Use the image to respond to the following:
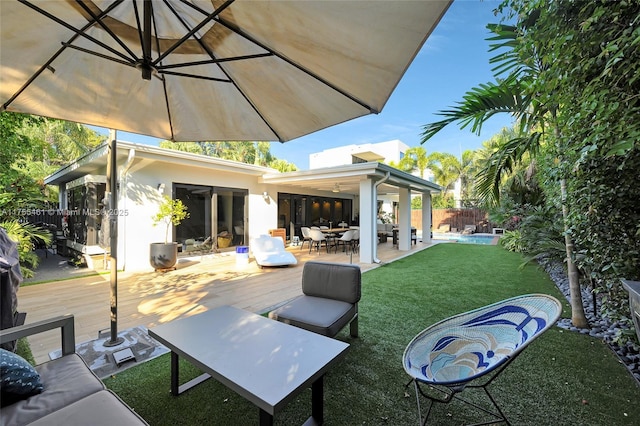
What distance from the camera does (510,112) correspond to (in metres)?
3.56

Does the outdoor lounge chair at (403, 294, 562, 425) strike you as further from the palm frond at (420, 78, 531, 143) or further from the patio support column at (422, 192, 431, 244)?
the patio support column at (422, 192, 431, 244)

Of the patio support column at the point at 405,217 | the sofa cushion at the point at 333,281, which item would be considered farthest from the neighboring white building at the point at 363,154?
the sofa cushion at the point at 333,281

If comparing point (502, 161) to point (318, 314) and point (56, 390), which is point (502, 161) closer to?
point (318, 314)

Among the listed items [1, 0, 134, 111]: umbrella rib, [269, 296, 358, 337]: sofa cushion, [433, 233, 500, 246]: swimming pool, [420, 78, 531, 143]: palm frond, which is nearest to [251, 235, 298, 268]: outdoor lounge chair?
[269, 296, 358, 337]: sofa cushion

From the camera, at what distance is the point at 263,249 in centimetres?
732

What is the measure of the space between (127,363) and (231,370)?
5.59 feet

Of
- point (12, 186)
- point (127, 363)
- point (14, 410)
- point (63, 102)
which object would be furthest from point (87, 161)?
point (14, 410)

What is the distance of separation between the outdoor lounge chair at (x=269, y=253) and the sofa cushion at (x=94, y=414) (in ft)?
18.0

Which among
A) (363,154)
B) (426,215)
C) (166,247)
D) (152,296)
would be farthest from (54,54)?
(363,154)

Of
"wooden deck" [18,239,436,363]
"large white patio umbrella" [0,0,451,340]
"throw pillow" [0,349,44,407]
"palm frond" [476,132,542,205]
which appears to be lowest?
"wooden deck" [18,239,436,363]

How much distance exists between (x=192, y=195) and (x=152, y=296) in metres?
4.32

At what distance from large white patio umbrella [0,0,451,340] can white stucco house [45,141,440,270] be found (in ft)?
14.3

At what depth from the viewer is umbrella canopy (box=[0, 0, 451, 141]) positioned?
176 cm

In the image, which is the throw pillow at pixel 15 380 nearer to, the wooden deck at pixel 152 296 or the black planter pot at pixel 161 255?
the wooden deck at pixel 152 296
